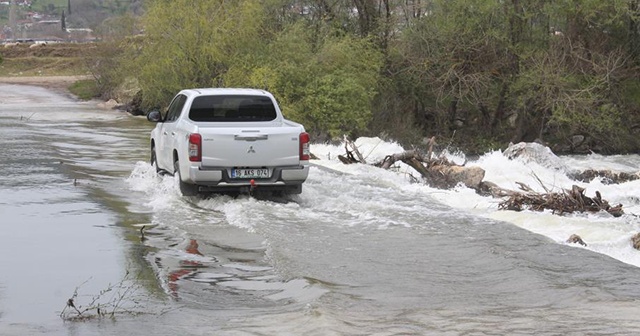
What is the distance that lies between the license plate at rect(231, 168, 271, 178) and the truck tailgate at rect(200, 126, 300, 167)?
3.2 inches

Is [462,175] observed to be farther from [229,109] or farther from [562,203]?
[229,109]

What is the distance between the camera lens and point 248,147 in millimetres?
14453

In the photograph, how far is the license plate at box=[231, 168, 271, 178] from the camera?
1452 cm

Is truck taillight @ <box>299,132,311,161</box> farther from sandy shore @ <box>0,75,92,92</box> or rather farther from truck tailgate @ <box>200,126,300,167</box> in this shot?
sandy shore @ <box>0,75,92,92</box>

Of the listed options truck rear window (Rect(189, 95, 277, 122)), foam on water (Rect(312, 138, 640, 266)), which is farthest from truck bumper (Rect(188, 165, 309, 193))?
foam on water (Rect(312, 138, 640, 266))

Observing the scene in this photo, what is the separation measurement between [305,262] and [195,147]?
4.10m

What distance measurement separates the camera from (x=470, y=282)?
995 centimetres

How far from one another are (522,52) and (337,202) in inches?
881

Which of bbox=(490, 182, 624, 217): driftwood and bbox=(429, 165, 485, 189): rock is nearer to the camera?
bbox=(490, 182, 624, 217): driftwood

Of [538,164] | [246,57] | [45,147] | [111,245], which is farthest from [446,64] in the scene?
[111,245]

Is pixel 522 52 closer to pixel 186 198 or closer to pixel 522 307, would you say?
pixel 186 198

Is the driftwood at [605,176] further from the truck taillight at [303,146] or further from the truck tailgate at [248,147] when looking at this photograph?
the truck tailgate at [248,147]

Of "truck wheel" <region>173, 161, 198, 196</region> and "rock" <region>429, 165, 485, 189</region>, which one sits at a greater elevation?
"truck wheel" <region>173, 161, 198, 196</region>

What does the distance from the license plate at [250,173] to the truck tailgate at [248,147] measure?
8 centimetres
